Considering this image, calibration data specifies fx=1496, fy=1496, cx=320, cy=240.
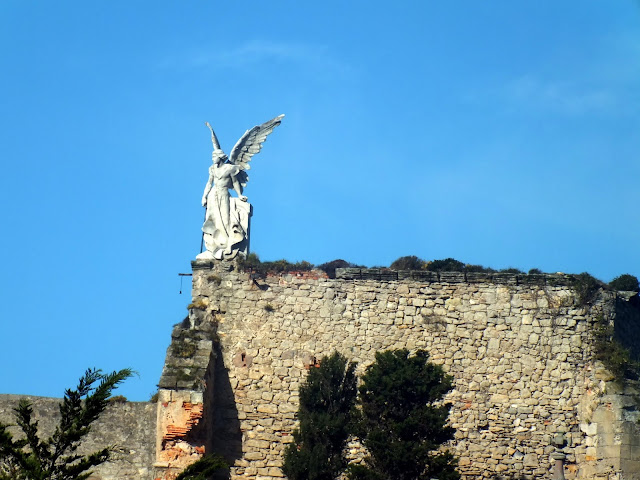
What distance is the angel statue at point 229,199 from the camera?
30.2 m

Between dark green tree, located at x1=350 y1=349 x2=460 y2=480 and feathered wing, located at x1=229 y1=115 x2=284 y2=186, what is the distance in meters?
5.49

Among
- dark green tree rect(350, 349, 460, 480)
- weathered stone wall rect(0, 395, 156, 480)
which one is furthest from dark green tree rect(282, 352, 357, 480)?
weathered stone wall rect(0, 395, 156, 480)

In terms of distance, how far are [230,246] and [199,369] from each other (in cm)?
311

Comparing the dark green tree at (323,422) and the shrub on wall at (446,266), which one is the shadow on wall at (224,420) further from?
the shrub on wall at (446,266)

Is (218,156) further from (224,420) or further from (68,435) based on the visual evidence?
(68,435)

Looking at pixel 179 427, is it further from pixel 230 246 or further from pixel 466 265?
pixel 466 265

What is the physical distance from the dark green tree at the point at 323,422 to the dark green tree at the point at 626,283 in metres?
5.92

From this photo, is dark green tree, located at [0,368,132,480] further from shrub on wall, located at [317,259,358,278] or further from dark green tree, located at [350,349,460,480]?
shrub on wall, located at [317,259,358,278]

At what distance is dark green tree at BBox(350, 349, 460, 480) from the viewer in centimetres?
2622

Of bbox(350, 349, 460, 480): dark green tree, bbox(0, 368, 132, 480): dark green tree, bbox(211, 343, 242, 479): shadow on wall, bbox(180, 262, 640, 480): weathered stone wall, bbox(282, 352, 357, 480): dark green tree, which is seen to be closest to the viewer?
bbox(0, 368, 132, 480): dark green tree

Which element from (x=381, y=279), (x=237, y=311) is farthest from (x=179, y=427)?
(x=381, y=279)

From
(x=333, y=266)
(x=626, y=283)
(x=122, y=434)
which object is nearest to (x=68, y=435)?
(x=122, y=434)

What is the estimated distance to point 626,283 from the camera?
3056 centimetres

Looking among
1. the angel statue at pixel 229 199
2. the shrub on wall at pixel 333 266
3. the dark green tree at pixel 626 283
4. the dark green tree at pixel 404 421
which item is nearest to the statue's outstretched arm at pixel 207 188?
the angel statue at pixel 229 199
